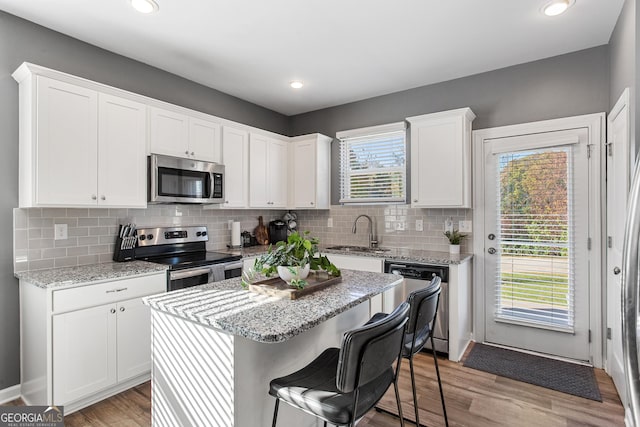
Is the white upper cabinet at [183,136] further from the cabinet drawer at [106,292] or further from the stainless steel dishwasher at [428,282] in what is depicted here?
the stainless steel dishwasher at [428,282]

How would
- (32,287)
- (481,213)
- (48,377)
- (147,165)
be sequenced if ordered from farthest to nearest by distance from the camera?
(481,213) → (147,165) → (32,287) → (48,377)

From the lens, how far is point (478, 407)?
2.36 m

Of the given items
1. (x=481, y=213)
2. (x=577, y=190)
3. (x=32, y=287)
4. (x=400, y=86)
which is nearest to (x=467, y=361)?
(x=481, y=213)

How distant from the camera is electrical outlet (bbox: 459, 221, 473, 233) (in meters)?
3.52

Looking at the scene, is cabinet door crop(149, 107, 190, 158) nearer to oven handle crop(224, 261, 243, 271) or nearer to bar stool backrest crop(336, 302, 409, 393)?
oven handle crop(224, 261, 243, 271)

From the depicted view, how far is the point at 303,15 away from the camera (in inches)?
98.7

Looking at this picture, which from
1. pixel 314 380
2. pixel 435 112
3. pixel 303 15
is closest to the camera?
pixel 314 380

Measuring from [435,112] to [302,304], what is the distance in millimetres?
2942

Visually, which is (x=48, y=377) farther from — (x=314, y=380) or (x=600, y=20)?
(x=600, y=20)

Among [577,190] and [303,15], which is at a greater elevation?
[303,15]

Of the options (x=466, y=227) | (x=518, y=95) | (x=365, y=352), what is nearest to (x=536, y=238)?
(x=466, y=227)

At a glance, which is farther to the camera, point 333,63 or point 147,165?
point 333,63

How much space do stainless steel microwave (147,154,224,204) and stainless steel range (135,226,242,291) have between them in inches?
15.9

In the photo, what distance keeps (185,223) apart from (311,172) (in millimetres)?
1619
